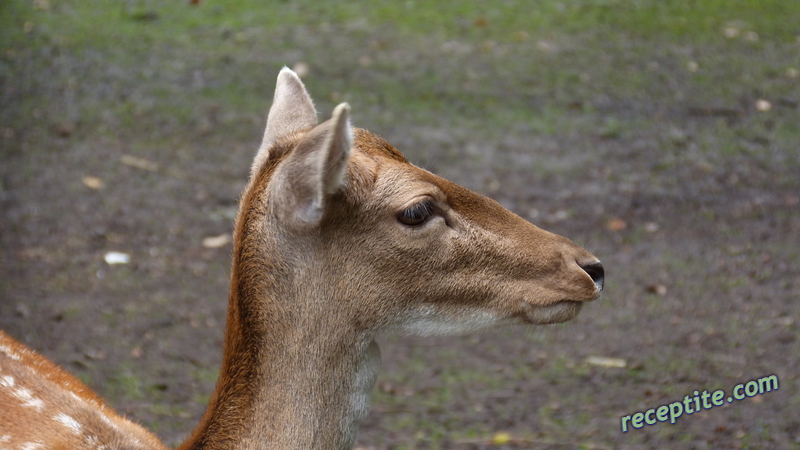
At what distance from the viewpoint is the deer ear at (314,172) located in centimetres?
268

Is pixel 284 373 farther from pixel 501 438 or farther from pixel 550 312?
pixel 501 438

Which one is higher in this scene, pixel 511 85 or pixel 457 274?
pixel 457 274

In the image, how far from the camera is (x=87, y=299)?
5.79 metres

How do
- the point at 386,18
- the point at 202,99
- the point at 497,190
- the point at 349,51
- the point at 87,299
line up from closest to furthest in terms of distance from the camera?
the point at 87,299, the point at 497,190, the point at 202,99, the point at 349,51, the point at 386,18

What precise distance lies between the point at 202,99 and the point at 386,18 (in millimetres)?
2410

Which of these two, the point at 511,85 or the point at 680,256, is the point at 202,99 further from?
the point at 680,256

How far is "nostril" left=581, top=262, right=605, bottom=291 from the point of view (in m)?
3.14

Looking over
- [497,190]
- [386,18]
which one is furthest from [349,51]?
[497,190]

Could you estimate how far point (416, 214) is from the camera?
297 centimetres

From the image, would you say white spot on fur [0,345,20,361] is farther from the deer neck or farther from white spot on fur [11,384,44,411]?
the deer neck

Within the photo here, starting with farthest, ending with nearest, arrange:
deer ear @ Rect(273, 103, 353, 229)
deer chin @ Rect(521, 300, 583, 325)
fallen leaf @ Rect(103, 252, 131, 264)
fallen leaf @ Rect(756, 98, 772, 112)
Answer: fallen leaf @ Rect(756, 98, 772, 112)
fallen leaf @ Rect(103, 252, 131, 264)
deer chin @ Rect(521, 300, 583, 325)
deer ear @ Rect(273, 103, 353, 229)

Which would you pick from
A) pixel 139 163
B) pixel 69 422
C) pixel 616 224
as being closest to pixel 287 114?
pixel 69 422

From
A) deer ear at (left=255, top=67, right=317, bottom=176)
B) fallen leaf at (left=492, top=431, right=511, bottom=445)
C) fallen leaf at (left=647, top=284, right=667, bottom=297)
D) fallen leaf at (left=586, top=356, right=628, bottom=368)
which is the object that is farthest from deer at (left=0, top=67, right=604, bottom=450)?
fallen leaf at (left=647, top=284, right=667, bottom=297)

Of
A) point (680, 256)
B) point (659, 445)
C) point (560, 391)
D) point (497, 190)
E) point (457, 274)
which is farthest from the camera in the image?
point (497, 190)
